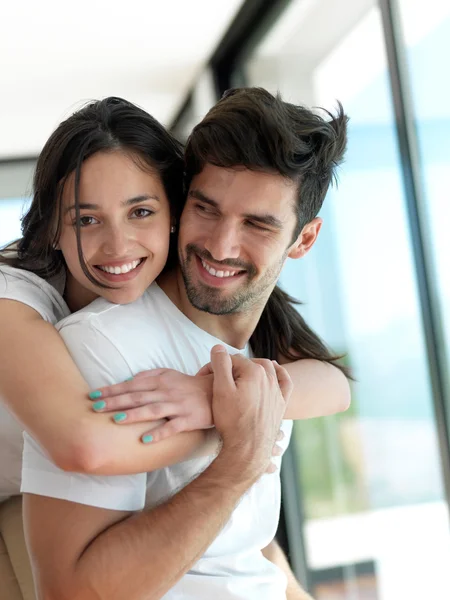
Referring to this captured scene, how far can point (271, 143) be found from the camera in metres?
1.54

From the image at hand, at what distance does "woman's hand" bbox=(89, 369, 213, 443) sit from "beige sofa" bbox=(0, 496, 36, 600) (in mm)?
620

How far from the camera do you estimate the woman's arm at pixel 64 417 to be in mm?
1176

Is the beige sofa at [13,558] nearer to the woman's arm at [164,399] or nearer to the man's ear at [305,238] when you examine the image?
the woman's arm at [164,399]

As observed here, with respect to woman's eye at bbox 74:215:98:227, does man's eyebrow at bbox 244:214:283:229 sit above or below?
below

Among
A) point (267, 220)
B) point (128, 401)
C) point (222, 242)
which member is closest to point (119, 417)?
point (128, 401)

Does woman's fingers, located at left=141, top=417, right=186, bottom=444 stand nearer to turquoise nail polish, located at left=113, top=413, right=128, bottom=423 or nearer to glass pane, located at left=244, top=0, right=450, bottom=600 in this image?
turquoise nail polish, located at left=113, top=413, right=128, bottom=423

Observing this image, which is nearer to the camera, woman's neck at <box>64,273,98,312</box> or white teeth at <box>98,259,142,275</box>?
white teeth at <box>98,259,142,275</box>

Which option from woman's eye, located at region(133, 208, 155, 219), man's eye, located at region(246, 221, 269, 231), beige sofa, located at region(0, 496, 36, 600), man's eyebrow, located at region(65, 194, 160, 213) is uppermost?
man's eyebrow, located at region(65, 194, 160, 213)

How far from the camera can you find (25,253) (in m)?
1.67

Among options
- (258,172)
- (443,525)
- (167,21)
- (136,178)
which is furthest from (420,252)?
(167,21)

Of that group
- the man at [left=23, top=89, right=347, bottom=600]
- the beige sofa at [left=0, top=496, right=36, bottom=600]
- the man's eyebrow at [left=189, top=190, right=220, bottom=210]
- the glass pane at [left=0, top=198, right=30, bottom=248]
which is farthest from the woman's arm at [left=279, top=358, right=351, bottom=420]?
the glass pane at [left=0, top=198, right=30, bottom=248]

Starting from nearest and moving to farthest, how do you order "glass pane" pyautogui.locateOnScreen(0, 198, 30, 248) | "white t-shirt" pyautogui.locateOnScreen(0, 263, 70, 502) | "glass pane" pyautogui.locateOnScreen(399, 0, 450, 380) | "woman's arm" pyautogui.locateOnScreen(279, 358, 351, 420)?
1. "white t-shirt" pyautogui.locateOnScreen(0, 263, 70, 502)
2. "woman's arm" pyautogui.locateOnScreen(279, 358, 351, 420)
3. "glass pane" pyautogui.locateOnScreen(399, 0, 450, 380)
4. "glass pane" pyautogui.locateOnScreen(0, 198, 30, 248)

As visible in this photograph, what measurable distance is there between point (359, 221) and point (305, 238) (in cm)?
114

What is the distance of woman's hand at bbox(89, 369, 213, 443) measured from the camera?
Answer: 1231 mm
